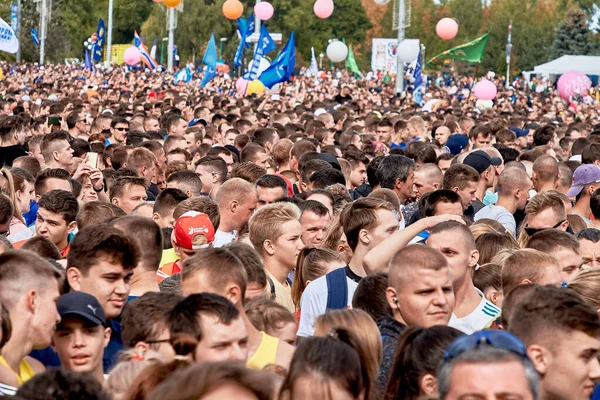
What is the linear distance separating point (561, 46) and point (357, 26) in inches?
937

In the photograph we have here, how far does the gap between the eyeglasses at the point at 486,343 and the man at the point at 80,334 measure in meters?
1.79

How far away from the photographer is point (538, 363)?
4832mm

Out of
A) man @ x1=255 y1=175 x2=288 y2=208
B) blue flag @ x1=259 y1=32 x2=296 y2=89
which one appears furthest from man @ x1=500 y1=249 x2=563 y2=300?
blue flag @ x1=259 y1=32 x2=296 y2=89

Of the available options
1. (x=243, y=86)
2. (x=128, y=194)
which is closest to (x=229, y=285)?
(x=128, y=194)

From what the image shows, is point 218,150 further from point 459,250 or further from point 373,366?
point 373,366

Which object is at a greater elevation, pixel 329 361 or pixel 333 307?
pixel 329 361

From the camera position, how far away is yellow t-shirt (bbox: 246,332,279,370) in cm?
542

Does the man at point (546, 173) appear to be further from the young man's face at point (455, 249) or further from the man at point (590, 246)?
the young man's face at point (455, 249)

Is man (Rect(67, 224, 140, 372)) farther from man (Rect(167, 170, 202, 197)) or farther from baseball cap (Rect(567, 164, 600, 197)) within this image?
baseball cap (Rect(567, 164, 600, 197))

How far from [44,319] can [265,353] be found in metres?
1.02

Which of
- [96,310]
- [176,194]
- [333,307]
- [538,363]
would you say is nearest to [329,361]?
[538,363]

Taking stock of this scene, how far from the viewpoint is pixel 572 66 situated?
57.3 meters

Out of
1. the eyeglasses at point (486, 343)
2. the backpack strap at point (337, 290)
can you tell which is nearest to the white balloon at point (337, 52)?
the backpack strap at point (337, 290)

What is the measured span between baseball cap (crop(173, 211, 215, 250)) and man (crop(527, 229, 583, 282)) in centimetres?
209
